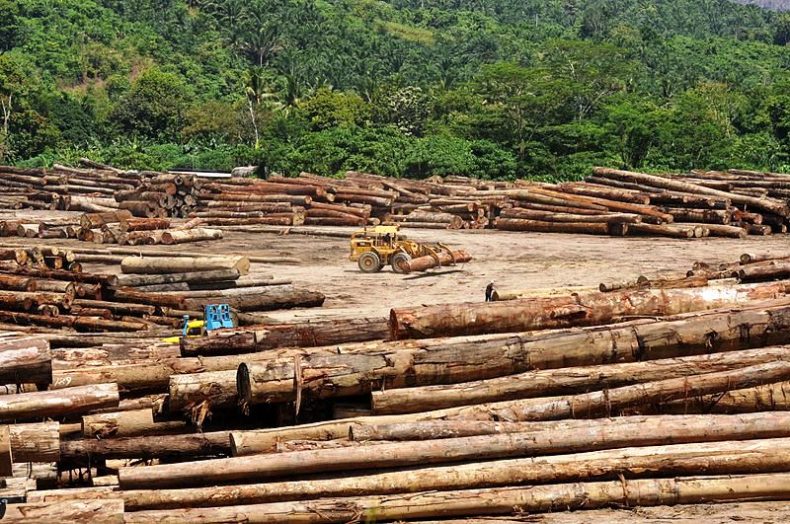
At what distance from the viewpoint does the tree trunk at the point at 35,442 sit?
791 cm

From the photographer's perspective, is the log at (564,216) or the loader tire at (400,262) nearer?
the loader tire at (400,262)

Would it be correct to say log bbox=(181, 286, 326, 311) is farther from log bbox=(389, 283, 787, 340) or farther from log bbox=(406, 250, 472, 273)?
log bbox=(389, 283, 787, 340)

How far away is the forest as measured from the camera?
195 ft

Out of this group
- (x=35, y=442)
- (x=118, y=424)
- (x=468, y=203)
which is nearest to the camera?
(x=35, y=442)

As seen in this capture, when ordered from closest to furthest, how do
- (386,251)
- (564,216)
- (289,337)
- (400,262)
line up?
1. (289,337)
2. (400,262)
3. (386,251)
4. (564,216)

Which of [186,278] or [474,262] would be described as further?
[474,262]

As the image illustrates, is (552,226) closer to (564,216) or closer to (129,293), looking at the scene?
(564,216)

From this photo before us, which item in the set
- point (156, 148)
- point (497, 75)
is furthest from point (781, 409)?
point (156, 148)

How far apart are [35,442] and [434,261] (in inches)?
745

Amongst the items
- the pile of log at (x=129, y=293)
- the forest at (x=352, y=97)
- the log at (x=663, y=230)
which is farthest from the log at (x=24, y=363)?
the forest at (x=352, y=97)

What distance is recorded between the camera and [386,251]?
86.7ft

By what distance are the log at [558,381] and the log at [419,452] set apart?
0.76 meters

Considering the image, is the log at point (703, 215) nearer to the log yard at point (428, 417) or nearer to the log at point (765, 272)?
the log at point (765, 272)

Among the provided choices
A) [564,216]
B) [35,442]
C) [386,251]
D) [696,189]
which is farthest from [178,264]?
[696,189]
